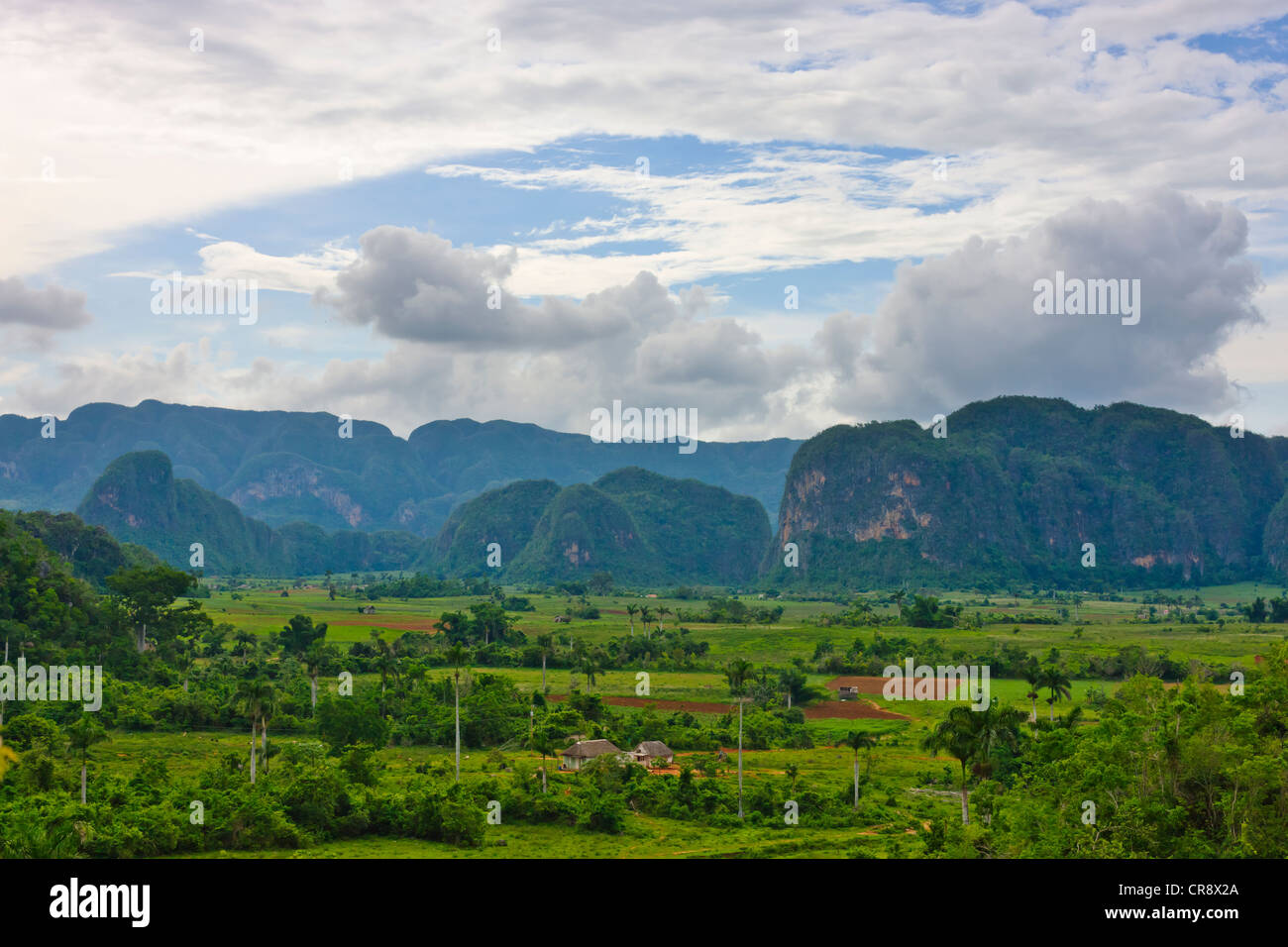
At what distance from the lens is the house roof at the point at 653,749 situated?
41031 millimetres

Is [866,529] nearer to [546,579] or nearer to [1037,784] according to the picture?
[546,579]

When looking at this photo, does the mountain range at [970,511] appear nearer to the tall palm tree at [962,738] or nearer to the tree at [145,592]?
the tree at [145,592]

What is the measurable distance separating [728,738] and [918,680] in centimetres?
2132

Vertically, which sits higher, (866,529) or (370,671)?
(866,529)

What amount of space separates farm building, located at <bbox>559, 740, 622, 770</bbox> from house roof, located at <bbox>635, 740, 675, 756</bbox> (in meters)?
1.16

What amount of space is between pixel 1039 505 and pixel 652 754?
14356 centimetres

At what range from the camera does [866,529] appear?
544ft

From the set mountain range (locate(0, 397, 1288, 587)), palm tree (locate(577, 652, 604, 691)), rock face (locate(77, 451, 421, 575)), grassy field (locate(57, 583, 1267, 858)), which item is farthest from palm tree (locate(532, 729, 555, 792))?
rock face (locate(77, 451, 421, 575))

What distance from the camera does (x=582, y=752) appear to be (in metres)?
40.2

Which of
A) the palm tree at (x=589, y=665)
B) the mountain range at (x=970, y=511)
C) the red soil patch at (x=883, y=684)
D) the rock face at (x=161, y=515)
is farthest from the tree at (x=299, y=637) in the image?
the rock face at (x=161, y=515)

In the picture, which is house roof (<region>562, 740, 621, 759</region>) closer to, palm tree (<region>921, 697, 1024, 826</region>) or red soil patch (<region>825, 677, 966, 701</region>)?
palm tree (<region>921, 697, 1024, 826</region>)
